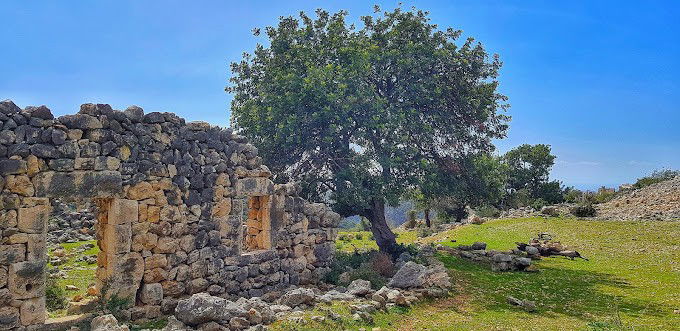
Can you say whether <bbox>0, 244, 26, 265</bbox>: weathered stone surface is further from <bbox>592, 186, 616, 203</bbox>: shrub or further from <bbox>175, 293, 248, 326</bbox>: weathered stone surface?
<bbox>592, 186, 616, 203</bbox>: shrub

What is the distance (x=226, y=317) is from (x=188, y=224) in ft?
12.4

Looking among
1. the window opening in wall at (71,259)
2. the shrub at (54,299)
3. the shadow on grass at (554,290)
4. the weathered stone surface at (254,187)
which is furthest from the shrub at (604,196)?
the shrub at (54,299)

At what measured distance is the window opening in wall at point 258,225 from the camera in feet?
50.4

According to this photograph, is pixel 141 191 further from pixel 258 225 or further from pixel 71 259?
pixel 71 259

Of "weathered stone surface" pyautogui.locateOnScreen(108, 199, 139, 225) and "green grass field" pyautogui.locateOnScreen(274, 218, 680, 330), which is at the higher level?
"weathered stone surface" pyautogui.locateOnScreen(108, 199, 139, 225)

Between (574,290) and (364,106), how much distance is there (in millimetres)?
9826

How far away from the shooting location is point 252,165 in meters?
14.8

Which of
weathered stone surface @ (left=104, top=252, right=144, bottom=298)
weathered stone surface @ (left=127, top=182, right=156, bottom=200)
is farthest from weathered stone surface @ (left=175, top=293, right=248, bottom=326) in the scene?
weathered stone surface @ (left=127, top=182, right=156, bottom=200)

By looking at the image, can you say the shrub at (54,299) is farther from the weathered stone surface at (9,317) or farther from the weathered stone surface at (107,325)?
the weathered stone surface at (107,325)

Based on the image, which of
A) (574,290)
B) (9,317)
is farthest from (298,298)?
(574,290)

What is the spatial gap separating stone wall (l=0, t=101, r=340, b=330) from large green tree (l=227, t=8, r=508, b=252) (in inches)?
154

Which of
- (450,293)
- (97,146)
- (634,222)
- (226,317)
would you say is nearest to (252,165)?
(97,146)

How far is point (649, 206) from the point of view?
36344mm

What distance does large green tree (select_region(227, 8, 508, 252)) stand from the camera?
1909cm
